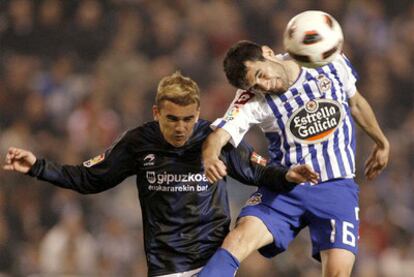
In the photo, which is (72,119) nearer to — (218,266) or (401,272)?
(401,272)

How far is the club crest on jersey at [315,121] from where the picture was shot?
433 centimetres

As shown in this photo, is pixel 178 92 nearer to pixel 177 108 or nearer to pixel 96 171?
pixel 177 108

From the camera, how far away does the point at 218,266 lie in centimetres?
407

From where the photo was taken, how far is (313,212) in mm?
4395

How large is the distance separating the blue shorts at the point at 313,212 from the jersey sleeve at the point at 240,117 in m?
0.35

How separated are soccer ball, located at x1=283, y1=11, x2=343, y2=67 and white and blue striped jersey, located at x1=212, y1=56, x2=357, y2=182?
0.72ft

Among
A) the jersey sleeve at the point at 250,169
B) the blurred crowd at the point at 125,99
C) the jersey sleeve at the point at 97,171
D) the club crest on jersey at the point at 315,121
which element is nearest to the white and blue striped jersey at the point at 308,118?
the club crest on jersey at the point at 315,121

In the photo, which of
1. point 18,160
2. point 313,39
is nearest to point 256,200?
point 313,39

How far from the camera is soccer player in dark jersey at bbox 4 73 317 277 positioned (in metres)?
4.16

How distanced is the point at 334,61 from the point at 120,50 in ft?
14.4

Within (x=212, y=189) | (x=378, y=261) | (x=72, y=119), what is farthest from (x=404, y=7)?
(x=212, y=189)

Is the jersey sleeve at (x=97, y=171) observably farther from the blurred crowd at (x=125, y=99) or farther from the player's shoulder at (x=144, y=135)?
the blurred crowd at (x=125, y=99)

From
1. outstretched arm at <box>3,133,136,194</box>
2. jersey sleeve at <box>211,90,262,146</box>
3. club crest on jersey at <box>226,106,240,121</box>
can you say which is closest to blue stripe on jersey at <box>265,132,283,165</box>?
jersey sleeve at <box>211,90,262,146</box>

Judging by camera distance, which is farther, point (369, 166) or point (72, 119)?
point (72, 119)
